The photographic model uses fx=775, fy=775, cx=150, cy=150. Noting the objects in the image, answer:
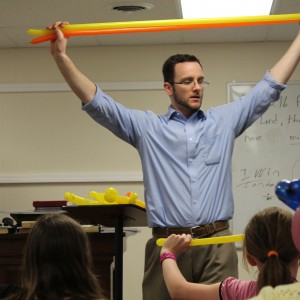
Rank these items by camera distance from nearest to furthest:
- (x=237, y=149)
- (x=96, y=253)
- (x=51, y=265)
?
(x=51, y=265)
(x=96, y=253)
(x=237, y=149)

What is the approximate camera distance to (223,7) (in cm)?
523

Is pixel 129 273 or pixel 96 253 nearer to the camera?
pixel 96 253

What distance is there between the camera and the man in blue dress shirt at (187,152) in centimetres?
292

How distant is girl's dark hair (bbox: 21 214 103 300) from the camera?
6.16 feet

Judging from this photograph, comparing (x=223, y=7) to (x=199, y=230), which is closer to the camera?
(x=199, y=230)

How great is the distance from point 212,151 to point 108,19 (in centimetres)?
280

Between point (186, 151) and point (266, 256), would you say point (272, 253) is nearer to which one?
point (266, 256)

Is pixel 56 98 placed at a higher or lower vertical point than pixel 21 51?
lower

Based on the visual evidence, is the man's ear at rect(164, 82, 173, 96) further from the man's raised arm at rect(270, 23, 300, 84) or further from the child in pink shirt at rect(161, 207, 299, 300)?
the child in pink shirt at rect(161, 207, 299, 300)

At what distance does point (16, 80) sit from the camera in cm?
645

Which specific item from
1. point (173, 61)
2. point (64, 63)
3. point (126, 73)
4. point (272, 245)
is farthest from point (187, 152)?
point (126, 73)

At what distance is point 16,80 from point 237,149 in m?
1.92

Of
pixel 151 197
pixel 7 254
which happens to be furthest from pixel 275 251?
pixel 7 254

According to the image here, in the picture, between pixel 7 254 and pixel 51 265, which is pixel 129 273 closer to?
pixel 7 254
